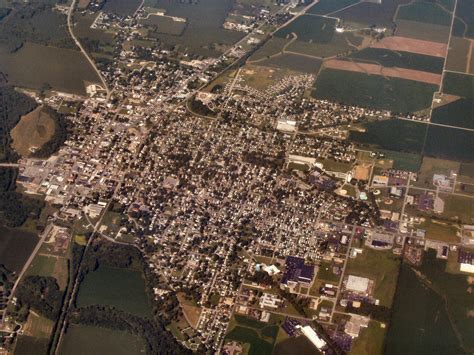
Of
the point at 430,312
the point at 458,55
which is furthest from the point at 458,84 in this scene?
the point at 430,312

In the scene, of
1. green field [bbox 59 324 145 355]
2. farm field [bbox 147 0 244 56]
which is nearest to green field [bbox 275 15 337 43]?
farm field [bbox 147 0 244 56]

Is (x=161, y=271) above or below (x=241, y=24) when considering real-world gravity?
below

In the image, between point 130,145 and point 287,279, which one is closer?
point 287,279

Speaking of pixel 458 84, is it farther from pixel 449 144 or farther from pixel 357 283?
pixel 357 283

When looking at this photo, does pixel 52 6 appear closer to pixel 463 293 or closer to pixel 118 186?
pixel 118 186

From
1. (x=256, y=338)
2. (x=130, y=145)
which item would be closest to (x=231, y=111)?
(x=130, y=145)

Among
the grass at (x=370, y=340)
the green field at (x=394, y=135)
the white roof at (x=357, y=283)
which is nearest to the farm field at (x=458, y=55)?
the green field at (x=394, y=135)

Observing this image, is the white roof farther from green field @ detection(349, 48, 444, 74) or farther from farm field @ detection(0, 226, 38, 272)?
green field @ detection(349, 48, 444, 74)
